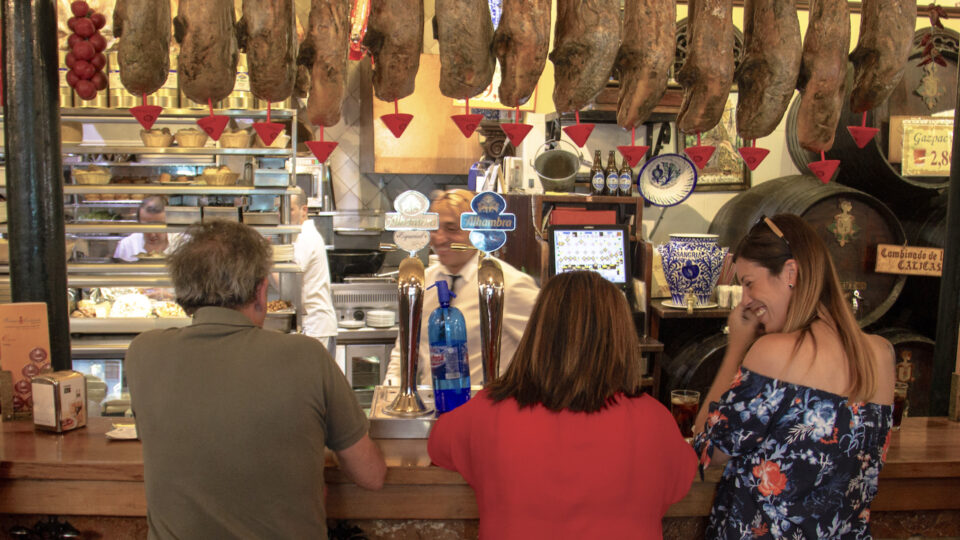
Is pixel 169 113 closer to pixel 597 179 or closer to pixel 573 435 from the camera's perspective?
pixel 597 179

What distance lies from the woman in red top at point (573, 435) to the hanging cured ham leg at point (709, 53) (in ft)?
2.64

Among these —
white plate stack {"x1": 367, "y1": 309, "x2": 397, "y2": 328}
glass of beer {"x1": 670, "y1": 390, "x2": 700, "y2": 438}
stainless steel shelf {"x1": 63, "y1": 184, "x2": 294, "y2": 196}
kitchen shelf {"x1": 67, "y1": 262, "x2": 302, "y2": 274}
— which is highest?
stainless steel shelf {"x1": 63, "y1": 184, "x2": 294, "y2": 196}

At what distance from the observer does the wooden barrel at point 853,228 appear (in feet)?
15.0

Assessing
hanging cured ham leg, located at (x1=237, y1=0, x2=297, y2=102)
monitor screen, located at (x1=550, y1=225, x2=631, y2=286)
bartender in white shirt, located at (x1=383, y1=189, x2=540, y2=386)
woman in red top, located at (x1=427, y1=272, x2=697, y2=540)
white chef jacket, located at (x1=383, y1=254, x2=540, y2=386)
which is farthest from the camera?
monitor screen, located at (x1=550, y1=225, x2=631, y2=286)

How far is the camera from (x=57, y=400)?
2080 millimetres

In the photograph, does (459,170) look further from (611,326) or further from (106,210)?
(611,326)

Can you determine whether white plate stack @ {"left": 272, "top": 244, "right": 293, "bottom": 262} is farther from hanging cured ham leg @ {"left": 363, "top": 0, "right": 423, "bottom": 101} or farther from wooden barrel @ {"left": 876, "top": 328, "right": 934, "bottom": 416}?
wooden barrel @ {"left": 876, "top": 328, "right": 934, "bottom": 416}

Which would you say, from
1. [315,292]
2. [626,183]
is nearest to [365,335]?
[315,292]

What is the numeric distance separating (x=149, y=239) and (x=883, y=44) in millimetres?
4317

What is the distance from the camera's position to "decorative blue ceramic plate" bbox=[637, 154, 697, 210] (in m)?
4.68

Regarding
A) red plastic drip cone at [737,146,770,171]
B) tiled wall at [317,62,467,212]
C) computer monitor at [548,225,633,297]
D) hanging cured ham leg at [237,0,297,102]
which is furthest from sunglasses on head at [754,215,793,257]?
tiled wall at [317,62,467,212]

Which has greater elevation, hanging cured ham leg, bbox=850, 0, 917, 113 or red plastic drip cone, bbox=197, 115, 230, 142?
hanging cured ham leg, bbox=850, 0, 917, 113

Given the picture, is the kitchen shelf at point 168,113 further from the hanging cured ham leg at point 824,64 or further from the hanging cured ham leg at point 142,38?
the hanging cured ham leg at point 824,64

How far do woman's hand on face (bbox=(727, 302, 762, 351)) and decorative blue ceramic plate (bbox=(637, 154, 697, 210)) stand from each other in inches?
110
